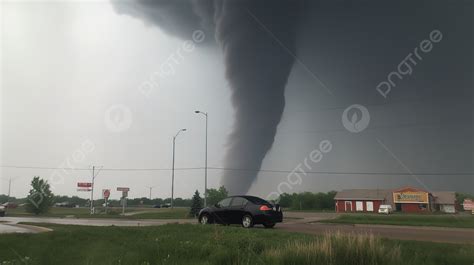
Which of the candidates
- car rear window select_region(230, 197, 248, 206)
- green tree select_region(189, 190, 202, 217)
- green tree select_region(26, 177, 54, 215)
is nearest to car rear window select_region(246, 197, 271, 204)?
car rear window select_region(230, 197, 248, 206)

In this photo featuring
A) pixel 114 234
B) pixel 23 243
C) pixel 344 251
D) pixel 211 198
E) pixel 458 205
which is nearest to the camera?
pixel 344 251

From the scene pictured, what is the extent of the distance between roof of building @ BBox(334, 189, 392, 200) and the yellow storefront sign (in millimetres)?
2230

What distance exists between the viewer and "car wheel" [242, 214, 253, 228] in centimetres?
1379

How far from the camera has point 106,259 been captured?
6746mm

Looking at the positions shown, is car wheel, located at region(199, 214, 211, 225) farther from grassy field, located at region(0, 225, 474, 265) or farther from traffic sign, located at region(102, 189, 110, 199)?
traffic sign, located at region(102, 189, 110, 199)

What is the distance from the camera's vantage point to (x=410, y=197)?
2953 inches

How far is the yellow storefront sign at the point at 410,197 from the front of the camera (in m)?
73.7

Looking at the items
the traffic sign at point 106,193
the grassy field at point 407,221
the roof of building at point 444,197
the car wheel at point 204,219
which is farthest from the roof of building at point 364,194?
the car wheel at point 204,219

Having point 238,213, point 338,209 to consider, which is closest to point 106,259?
point 238,213

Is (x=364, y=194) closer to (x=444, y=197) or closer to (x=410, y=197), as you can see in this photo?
(x=410, y=197)

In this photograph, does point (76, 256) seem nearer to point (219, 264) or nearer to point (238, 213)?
point (219, 264)

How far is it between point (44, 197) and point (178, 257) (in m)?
45.3

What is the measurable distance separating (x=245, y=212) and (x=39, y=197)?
4036 centimetres

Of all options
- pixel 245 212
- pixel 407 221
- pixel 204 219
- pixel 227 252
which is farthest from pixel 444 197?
pixel 227 252
